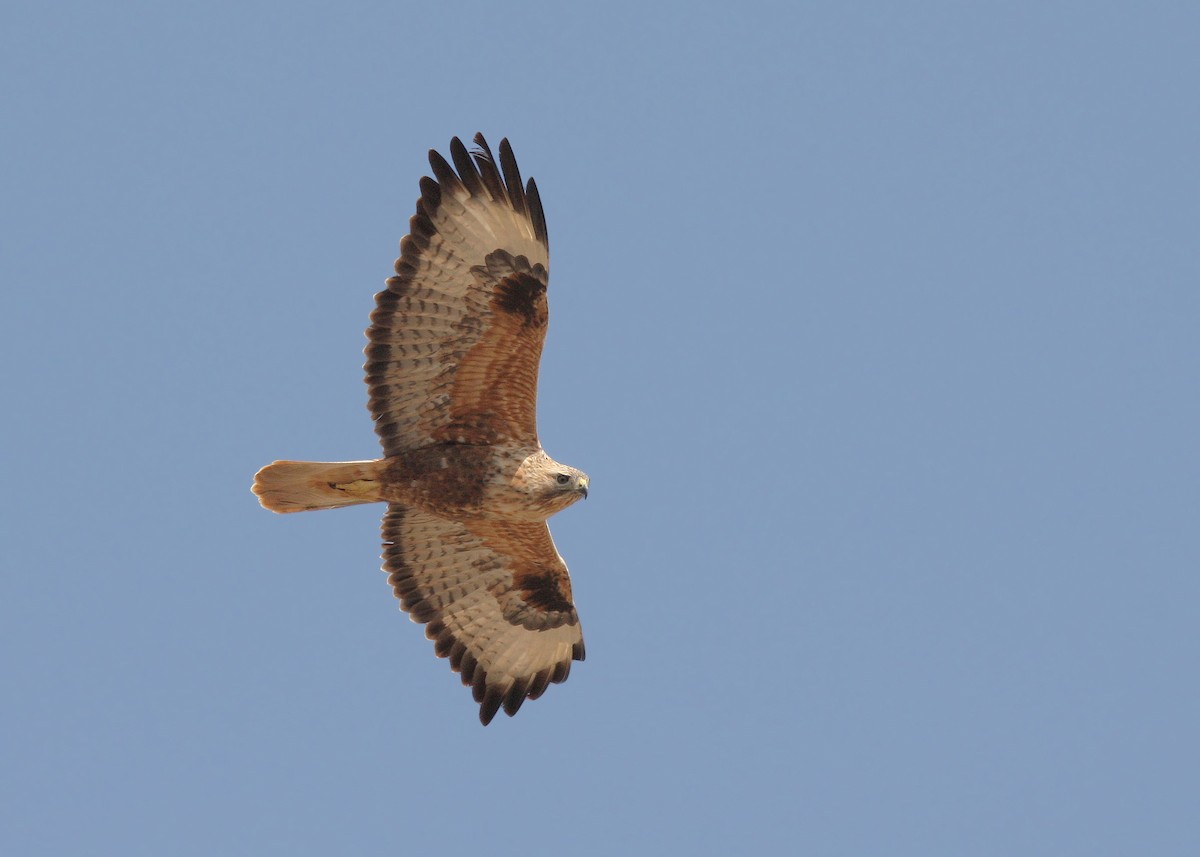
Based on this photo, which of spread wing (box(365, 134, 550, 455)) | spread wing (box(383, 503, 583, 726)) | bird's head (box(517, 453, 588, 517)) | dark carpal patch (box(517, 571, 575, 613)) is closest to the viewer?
spread wing (box(365, 134, 550, 455))

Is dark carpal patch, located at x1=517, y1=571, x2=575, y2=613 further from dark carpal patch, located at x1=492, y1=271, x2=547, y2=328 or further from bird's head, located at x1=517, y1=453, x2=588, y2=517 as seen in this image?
dark carpal patch, located at x1=492, y1=271, x2=547, y2=328

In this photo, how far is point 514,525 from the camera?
45.5ft

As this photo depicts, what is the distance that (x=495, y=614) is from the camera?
1434 cm

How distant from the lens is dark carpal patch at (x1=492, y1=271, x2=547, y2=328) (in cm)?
1291

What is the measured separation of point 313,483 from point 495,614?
2.10 meters

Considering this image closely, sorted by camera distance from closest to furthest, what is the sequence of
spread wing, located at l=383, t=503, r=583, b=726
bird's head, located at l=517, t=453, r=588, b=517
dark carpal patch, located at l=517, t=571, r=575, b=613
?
bird's head, located at l=517, t=453, r=588, b=517
spread wing, located at l=383, t=503, r=583, b=726
dark carpal patch, located at l=517, t=571, r=575, b=613

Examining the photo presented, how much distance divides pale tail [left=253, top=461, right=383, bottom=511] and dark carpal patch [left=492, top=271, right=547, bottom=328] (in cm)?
158

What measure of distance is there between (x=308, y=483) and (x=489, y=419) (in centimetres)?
146

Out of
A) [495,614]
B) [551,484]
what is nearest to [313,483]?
[551,484]

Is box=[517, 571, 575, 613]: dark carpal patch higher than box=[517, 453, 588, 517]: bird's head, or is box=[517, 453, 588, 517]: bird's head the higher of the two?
box=[517, 453, 588, 517]: bird's head

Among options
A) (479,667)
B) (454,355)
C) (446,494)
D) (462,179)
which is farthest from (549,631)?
(462,179)

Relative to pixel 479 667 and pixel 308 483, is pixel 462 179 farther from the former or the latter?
pixel 479 667

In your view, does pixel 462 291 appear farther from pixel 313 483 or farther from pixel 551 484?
pixel 313 483

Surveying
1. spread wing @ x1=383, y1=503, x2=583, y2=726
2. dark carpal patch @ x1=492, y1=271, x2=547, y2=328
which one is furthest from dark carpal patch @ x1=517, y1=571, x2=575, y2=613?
dark carpal patch @ x1=492, y1=271, x2=547, y2=328
